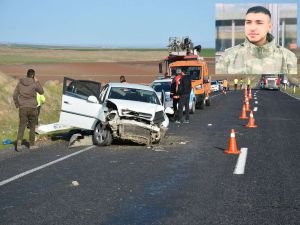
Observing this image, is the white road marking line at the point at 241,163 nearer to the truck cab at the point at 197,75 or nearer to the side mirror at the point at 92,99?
the side mirror at the point at 92,99

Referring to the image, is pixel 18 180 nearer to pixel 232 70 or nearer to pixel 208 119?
pixel 208 119

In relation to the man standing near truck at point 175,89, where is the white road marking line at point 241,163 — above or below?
below

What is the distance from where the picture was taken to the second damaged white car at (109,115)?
12805mm

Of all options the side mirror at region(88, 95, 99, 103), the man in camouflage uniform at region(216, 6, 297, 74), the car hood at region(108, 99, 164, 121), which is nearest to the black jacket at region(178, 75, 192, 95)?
the car hood at region(108, 99, 164, 121)

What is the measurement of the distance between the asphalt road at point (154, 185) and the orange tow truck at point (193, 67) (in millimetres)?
12191

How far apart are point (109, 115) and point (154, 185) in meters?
4.70

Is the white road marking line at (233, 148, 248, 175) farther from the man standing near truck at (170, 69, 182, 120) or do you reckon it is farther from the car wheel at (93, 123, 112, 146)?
the man standing near truck at (170, 69, 182, 120)

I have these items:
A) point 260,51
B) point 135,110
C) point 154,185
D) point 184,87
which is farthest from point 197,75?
point 260,51

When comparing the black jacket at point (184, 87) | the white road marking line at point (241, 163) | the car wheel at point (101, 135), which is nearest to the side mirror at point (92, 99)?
the car wheel at point (101, 135)

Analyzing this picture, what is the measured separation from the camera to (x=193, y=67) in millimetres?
26406

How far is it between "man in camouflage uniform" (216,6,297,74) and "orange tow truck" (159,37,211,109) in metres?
22.2

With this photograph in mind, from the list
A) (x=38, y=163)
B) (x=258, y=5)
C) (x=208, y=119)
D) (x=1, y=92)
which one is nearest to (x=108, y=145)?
(x=38, y=163)

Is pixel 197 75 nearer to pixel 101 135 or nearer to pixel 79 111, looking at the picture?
pixel 79 111

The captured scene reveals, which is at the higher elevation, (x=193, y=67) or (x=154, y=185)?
(x=193, y=67)
